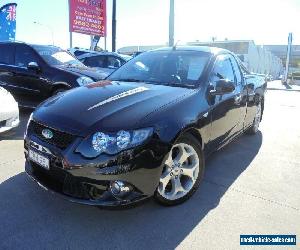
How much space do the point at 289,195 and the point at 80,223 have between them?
7.37 ft

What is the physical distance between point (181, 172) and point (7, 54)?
236 inches

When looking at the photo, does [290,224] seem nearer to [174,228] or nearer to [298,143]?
[174,228]

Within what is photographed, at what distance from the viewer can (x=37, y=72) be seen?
23.7ft

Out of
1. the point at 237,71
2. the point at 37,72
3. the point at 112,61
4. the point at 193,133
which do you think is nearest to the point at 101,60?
the point at 112,61

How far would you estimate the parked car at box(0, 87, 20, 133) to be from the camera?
5289 millimetres

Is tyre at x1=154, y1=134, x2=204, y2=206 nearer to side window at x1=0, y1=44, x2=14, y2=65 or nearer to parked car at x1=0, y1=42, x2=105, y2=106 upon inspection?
parked car at x1=0, y1=42, x2=105, y2=106

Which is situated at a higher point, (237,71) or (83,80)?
(237,71)

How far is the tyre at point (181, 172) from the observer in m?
3.23

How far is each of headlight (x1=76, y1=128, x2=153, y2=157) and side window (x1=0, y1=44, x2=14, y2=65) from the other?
572 centimetres

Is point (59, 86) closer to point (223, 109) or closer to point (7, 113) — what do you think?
point (7, 113)

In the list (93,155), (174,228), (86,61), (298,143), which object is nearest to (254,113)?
(298,143)

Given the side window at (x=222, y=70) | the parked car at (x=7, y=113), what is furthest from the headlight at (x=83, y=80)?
the side window at (x=222, y=70)

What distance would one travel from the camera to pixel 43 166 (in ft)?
10.1

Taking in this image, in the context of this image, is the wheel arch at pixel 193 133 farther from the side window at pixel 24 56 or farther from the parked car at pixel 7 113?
the side window at pixel 24 56
